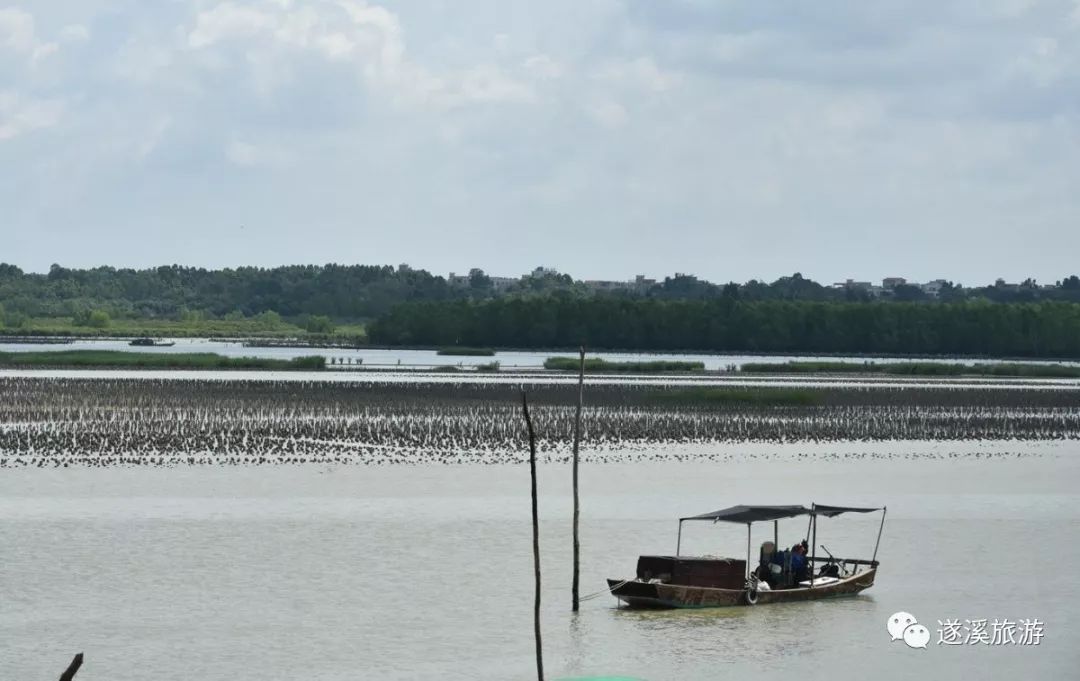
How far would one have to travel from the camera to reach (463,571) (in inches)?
1294

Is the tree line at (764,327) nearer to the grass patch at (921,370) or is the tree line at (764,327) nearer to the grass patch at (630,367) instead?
the grass patch at (921,370)

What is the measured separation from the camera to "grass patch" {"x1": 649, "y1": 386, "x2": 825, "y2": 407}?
243 ft

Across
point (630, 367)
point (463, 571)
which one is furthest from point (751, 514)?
point (630, 367)

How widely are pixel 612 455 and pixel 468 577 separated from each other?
846 inches

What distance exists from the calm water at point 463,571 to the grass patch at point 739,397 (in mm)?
22503

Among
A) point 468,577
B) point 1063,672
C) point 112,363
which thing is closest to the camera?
point 1063,672

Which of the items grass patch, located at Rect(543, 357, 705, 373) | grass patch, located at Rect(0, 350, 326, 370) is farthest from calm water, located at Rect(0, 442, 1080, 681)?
grass patch, located at Rect(543, 357, 705, 373)

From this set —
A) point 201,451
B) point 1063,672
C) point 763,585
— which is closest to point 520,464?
point 201,451

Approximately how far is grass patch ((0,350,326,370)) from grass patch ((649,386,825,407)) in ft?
110

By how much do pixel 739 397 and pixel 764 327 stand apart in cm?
9075

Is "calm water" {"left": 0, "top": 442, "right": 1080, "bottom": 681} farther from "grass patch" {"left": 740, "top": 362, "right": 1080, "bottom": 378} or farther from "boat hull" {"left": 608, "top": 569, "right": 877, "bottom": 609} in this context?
"grass patch" {"left": 740, "top": 362, "right": 1080, "bottom": 378}

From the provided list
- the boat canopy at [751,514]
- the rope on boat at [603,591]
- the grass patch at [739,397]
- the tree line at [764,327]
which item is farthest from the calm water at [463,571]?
the tree line at [764,327]

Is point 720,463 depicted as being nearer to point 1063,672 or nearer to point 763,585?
point 763,585

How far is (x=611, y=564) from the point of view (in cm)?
3397
